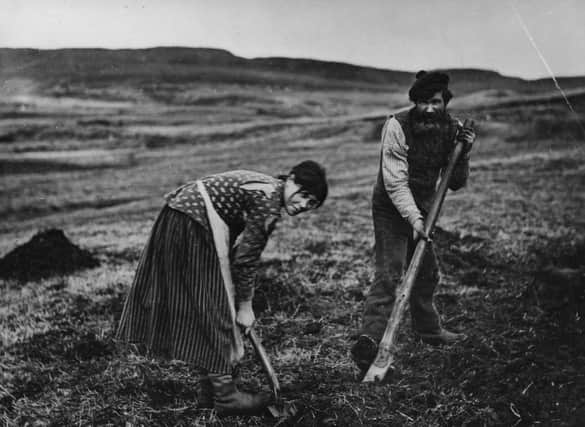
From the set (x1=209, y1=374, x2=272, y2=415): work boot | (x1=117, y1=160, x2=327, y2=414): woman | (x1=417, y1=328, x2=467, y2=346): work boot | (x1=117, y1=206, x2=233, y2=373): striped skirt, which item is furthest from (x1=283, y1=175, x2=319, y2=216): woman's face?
(x1=417, y1=328, x2=467, y2=346): work boot

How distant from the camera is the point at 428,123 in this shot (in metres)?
3.47

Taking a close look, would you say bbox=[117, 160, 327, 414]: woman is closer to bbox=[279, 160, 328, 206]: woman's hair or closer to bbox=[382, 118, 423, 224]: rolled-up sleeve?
bbox=[279, 160, 328, 206]: woman's hair

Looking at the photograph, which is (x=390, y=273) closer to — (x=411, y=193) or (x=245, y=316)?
(x=411, y=193)

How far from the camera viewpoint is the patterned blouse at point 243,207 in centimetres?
280

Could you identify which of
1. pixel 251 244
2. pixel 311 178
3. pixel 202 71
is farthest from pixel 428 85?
pixel 202 71

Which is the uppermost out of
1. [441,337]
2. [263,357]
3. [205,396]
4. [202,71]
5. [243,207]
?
[202,71]

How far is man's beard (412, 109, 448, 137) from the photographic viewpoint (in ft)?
11.3

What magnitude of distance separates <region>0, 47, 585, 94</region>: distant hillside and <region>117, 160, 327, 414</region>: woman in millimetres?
4002

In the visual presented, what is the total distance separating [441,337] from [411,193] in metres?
1.04

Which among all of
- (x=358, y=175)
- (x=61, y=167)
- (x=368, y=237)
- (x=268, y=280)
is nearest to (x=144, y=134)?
(x=61, y=167)

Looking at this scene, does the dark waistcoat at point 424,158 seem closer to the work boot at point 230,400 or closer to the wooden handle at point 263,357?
the wooden handle at point 263,357

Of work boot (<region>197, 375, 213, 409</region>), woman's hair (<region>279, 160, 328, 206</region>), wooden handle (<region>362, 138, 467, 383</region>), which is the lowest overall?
work boot (<region>197, 375, 213, 409</region>)

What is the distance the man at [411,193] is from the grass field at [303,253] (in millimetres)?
283

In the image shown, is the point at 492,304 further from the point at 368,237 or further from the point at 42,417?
the point at 42,417
